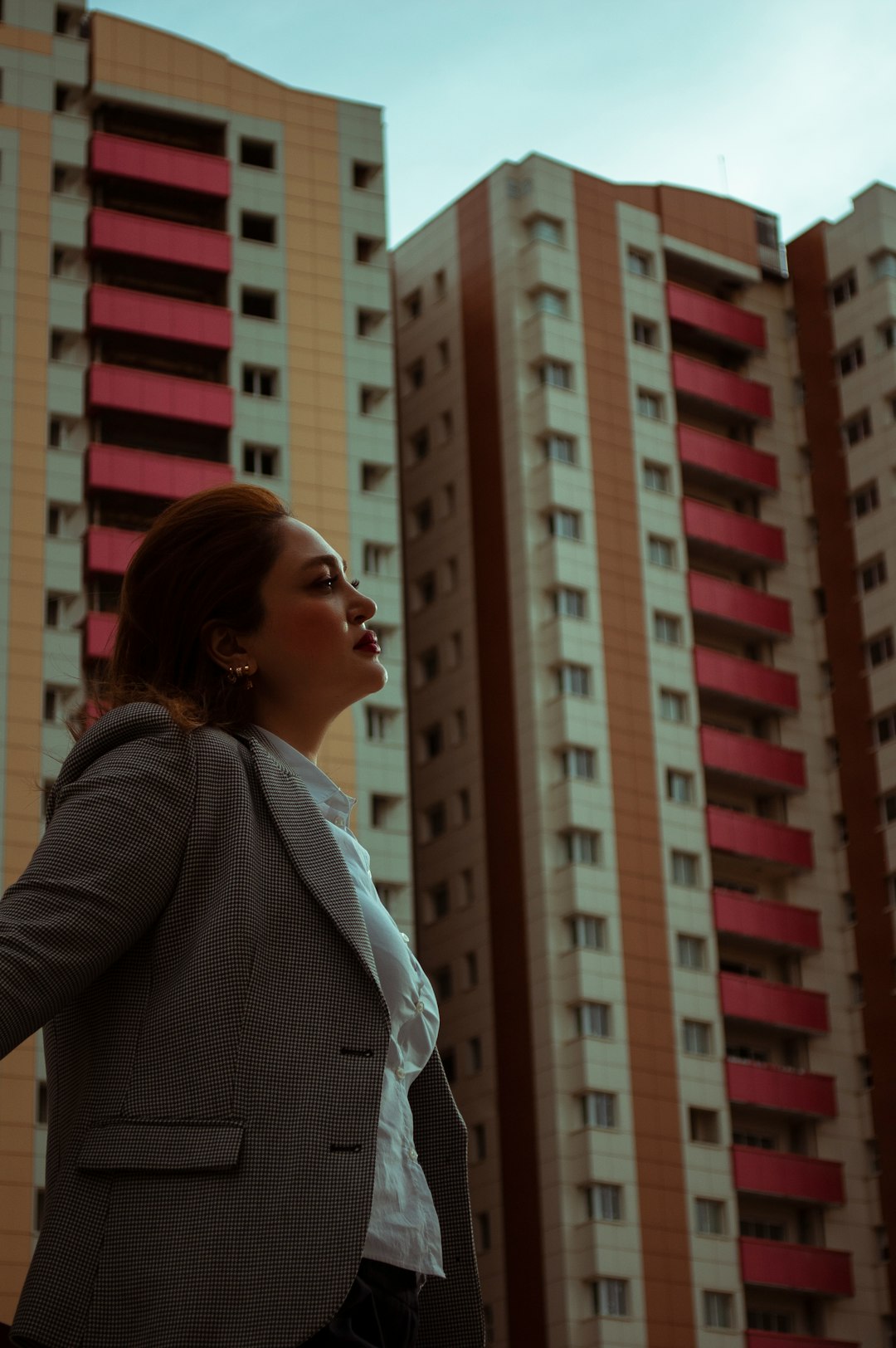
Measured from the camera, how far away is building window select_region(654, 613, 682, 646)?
56.4 meters

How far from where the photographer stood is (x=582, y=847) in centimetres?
5228

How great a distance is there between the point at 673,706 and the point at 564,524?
5.86 metres

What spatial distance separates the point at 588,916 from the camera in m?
51.0

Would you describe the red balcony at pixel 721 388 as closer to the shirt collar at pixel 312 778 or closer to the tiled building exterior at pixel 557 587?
the tiled building exterior at pixel 557 587

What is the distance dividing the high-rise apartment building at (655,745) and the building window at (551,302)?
118 mm

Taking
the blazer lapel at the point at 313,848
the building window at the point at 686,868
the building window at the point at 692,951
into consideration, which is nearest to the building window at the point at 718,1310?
the building window at the point at 692,951

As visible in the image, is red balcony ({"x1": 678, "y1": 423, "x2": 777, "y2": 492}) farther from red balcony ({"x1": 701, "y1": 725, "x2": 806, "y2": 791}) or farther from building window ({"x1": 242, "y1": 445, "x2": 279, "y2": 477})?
building window ({"x1": 242, "y1": 445, "x2": 279, "y2": 477})

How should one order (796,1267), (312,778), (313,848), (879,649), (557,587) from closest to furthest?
(313,848)
(312,778)
(796,1267)
(557,587)
(879,649)

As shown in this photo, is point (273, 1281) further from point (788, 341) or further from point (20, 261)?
point (788, 341)

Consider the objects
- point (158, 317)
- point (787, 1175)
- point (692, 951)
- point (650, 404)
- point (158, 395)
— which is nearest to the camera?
point (787, 1175)

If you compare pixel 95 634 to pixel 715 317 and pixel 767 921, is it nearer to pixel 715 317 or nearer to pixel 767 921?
pixel 767 921

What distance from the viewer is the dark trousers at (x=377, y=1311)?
329 centimetres

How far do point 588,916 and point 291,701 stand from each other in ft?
155

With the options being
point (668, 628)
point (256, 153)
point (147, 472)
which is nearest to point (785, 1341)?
point (668, 628)
